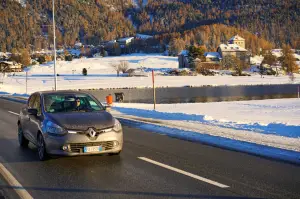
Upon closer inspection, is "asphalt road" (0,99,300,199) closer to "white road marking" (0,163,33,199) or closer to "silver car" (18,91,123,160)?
"white road marking" (0,163,33,199)

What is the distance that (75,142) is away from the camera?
347 inches

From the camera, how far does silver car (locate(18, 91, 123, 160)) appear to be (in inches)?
349

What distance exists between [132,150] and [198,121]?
701 centimetres

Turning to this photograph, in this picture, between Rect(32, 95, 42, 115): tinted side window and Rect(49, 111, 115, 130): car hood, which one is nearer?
Rect(49, 111, 115, 130): car hood

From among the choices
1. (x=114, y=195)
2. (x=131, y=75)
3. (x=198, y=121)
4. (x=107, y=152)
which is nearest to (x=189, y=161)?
(x=107, y=152)

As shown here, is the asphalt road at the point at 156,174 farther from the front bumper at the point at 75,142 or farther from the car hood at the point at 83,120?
the car hood at the point at 83,120

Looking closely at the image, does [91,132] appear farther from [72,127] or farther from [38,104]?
[38,104]

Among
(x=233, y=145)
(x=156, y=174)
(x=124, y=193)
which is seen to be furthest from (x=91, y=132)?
(x=233, y=145)

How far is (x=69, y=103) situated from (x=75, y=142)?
168 cm

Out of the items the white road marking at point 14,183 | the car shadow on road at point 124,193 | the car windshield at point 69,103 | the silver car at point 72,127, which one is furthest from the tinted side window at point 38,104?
the car shadow on road at point 124,193

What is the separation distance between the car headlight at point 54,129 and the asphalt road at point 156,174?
0.72 meters

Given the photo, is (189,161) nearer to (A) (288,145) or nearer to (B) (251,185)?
(B) (251,185)

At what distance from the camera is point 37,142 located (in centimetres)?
991

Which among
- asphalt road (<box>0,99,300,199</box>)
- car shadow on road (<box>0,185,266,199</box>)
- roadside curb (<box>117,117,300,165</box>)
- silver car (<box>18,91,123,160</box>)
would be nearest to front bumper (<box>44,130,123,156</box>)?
silver car (<box>18,91,123,160</box>)
